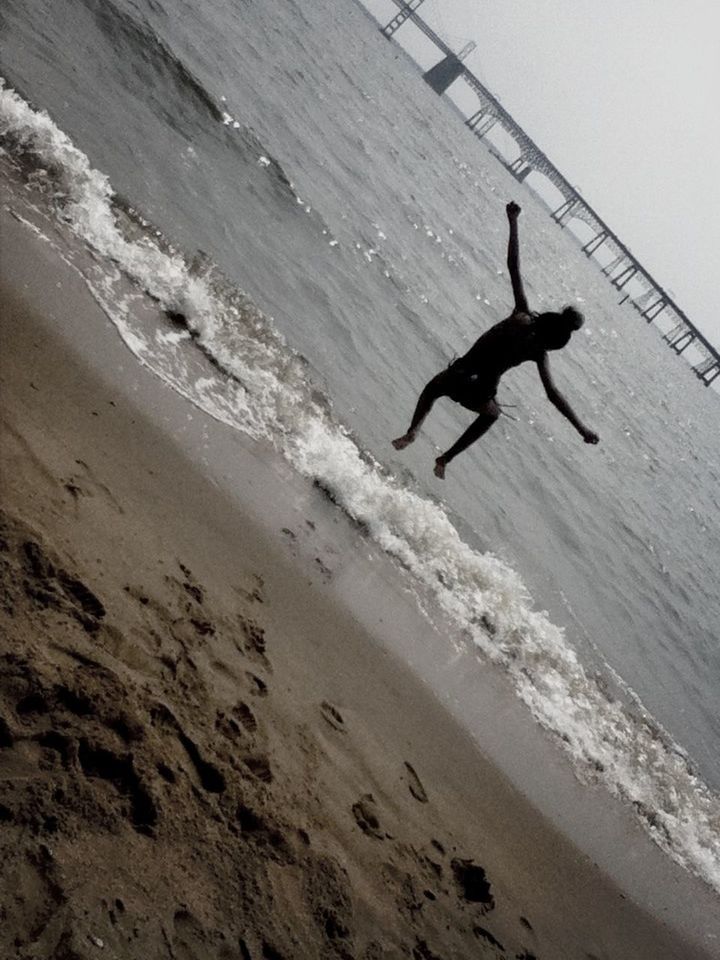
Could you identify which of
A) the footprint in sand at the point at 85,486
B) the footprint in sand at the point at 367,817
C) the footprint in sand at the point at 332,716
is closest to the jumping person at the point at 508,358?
the footprint in sand at the point at 332,716

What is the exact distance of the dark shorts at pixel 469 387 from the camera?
586cm

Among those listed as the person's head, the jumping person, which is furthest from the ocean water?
the person's head

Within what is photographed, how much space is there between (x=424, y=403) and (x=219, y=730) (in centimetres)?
380

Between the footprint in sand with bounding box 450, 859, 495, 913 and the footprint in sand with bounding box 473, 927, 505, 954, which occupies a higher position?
the footprint in sand with bounding box 450, 859, 495, 913

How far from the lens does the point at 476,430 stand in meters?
6.19

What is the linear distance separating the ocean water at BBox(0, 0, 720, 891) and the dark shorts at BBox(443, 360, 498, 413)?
1.62 m

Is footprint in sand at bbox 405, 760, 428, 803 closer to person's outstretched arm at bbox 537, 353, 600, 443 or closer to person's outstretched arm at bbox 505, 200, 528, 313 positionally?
person's outstretched arm at bbox 537, 353, 600, 443

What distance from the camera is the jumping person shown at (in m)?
5.31

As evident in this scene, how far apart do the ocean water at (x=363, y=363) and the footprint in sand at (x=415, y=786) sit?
7.83 ft

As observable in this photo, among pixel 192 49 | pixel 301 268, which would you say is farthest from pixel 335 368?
pixel 192 49

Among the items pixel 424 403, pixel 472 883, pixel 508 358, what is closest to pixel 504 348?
pixel 508 358

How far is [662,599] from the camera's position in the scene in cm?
1360

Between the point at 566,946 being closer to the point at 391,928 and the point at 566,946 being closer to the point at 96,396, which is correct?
the point at 391,928

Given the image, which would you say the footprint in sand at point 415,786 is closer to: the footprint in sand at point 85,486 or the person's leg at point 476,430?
the footprint in sand at point 85,486
